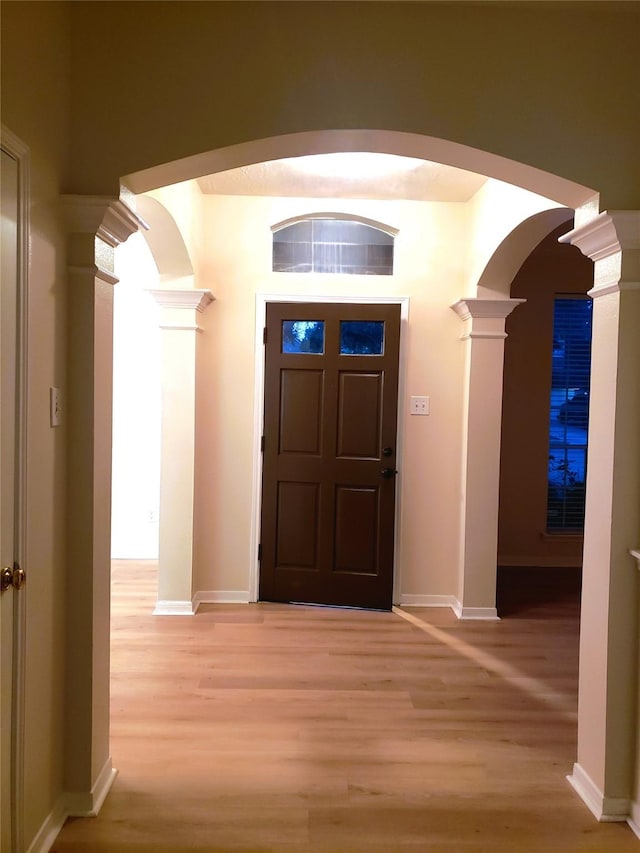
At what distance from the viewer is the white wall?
511 centimetres

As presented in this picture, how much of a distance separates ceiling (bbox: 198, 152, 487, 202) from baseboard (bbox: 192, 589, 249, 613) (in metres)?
2.52

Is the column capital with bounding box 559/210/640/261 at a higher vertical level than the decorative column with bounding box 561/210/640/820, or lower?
higher

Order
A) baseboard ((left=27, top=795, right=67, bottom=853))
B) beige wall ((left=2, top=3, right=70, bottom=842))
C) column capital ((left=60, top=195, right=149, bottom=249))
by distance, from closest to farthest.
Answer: beige wall ((left=2, top=3, right=70, bottom=842))
baseboard ((left=27, top=795, right=67, bottom=853))
column capital ((left=60, top=195, right=149, bottom=249))

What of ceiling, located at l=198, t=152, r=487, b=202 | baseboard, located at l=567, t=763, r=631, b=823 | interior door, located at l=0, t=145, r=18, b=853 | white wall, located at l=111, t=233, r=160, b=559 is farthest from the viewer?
white wall, located at l=111, t=233, r=160, b=559

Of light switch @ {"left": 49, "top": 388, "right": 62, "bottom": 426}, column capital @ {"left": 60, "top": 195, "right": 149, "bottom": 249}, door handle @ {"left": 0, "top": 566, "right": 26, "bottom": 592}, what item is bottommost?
door handle @ {"left": 0, "top": 566, "right": 26, "bottom": 592}

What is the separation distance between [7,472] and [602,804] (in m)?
2.11

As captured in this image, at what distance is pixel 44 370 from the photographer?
1.83 meters

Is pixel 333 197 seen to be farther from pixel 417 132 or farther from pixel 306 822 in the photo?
pixel 306 822

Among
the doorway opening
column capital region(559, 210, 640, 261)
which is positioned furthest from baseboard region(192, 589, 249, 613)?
column capital region(559, 210, 640, 261)

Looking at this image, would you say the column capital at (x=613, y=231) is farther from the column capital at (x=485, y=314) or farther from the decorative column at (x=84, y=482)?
the column capital at (x=485, y=314)

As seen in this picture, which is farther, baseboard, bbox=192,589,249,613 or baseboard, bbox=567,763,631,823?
baseboard, bbox=192,589,249,613

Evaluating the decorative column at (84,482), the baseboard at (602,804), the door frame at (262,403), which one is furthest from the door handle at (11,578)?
the door frame at (262,403)

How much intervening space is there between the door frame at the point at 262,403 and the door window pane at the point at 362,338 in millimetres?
132

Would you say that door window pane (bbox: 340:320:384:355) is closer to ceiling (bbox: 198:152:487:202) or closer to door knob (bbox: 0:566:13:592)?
ceiling (bbox: 198:152:487:202)
